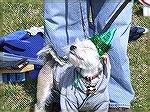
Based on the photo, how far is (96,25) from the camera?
A: 3916 millimetres

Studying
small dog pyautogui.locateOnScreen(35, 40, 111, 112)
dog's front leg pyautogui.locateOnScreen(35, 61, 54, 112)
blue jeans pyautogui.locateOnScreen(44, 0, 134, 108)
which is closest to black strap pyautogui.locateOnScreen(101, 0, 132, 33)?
blue jeans pyautogui.locateOnScreen(44, 0, 134, 108)

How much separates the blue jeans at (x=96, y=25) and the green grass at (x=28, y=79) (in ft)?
1.30

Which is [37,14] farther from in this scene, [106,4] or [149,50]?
[106,4]

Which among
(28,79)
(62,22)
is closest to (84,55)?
(62,22)

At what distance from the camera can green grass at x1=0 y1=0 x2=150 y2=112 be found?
13.7 ft

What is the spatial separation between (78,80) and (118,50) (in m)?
0.54

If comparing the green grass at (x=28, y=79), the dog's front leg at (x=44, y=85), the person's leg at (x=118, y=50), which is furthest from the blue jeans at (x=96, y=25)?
the green grass at (x=28, y=79)

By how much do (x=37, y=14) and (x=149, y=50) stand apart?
135 cm

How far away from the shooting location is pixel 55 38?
12.6ft

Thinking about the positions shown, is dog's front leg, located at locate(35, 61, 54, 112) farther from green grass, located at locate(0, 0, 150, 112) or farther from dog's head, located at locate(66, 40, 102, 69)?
dog's head, located at locate(66, 40, 102, 69)

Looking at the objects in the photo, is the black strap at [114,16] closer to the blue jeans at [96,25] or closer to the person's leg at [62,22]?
the blue jeans at [96,25]

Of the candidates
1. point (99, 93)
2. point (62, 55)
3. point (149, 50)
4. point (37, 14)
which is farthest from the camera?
point (37, 14)

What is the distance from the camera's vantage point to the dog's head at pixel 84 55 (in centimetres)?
329

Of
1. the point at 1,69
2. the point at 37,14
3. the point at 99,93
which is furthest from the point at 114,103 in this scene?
the point at 37,14
